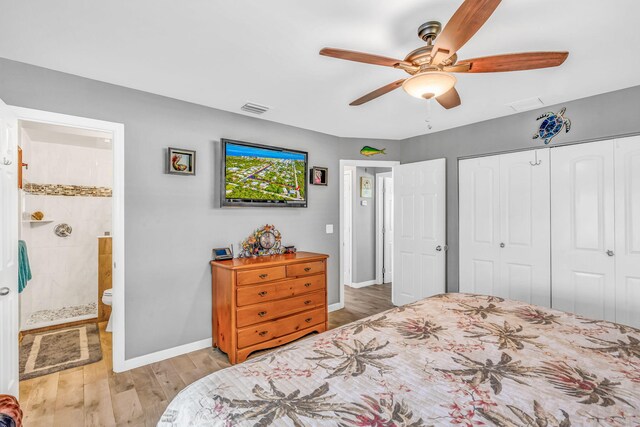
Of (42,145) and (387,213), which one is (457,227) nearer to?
(387,213)

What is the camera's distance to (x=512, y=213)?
11.2ft

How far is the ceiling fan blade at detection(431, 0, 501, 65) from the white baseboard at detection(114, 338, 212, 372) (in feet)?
10.3

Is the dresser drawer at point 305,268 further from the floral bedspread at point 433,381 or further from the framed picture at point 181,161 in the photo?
the floral bedspread at point 433,381

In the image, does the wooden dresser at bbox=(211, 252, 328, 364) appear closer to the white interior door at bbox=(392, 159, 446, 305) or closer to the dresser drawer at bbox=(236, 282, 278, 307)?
the dresser drawer at bbox=(236, 282, 278, 307)

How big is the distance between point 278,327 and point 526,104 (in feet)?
10.9

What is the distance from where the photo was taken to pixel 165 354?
2.91 meters

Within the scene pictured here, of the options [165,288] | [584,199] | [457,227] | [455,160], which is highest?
[455,160]

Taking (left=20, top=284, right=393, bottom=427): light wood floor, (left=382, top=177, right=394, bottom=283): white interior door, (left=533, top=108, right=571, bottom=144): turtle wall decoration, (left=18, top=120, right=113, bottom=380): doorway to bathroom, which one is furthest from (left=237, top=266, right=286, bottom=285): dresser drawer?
(left=382, top=177, right=394, bottom=283): white interior door

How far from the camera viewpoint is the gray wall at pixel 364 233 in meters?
5.62

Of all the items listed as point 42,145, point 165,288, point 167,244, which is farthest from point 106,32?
point 42,145

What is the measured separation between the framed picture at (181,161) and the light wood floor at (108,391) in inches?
69.4

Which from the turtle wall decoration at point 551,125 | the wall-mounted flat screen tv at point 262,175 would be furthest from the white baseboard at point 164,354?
the turtle wall decoration at point 551,125

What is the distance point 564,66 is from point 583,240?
64.3 inches

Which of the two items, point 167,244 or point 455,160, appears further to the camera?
point 455,160
